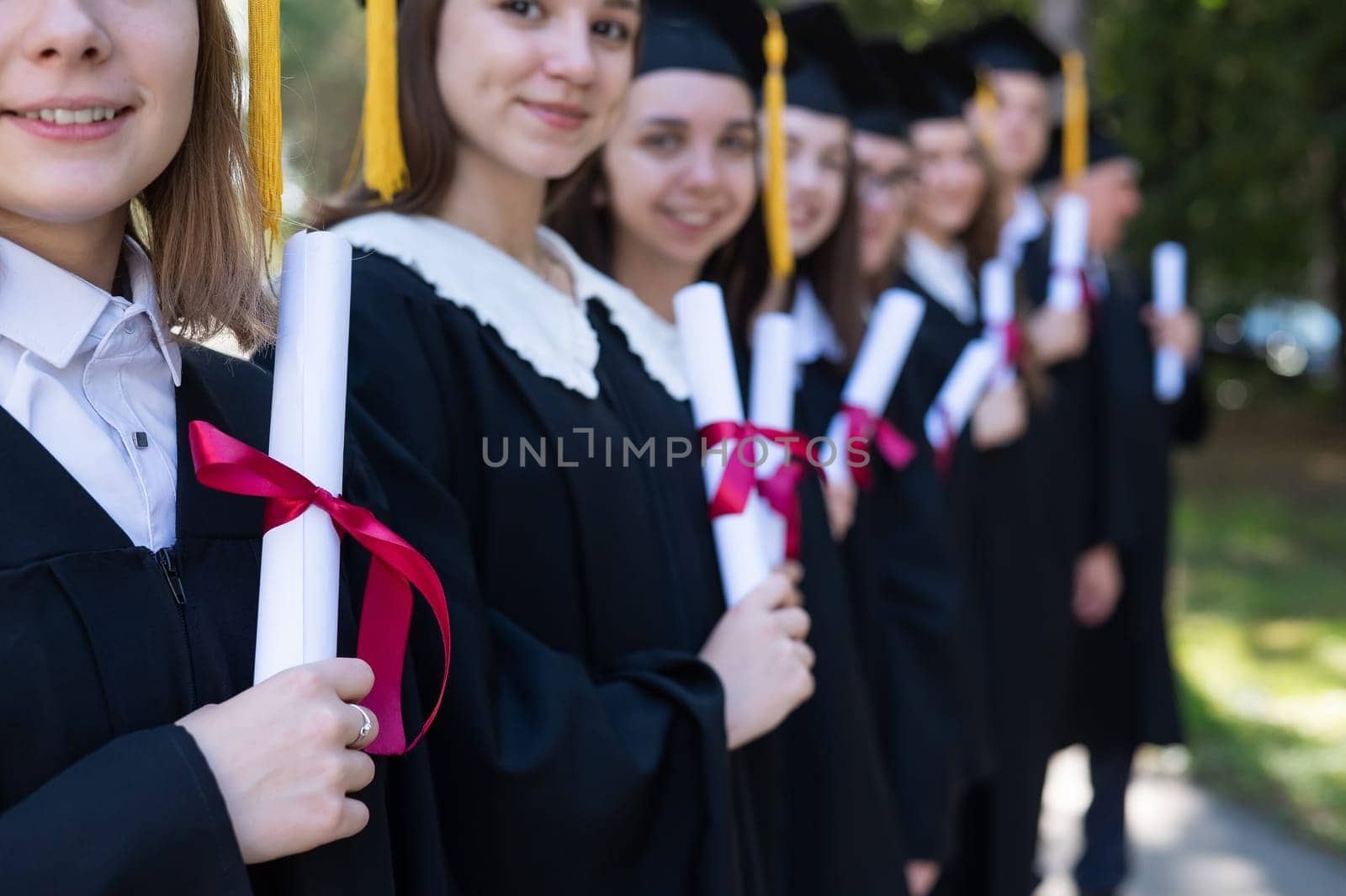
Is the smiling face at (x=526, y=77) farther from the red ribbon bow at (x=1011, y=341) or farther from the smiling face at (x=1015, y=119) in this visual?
the smiling face at (x=1015, y=119)

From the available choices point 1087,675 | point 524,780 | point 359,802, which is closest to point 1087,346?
point 1087,675

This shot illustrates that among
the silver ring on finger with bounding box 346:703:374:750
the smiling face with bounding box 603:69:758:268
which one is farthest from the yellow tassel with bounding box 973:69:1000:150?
the silver ring on finger with bounding box 346:703:374:750

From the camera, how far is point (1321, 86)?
12.1 m

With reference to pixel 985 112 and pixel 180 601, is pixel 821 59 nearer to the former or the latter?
pixel 985 112

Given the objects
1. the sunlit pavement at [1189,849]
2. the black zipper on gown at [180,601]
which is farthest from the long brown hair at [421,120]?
the sunlit pavement at [1189,849]

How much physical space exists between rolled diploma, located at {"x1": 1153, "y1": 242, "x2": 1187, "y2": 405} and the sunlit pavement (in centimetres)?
152

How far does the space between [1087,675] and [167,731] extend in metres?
4.27

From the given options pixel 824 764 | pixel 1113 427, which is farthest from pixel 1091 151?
pixel 824 764

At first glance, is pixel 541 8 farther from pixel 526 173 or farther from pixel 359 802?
pixel 359 802

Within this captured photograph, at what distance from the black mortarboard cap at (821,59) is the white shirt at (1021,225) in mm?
1377

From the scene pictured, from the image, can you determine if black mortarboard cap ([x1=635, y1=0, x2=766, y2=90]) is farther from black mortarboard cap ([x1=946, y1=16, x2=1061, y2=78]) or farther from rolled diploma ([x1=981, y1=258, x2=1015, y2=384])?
black mortarboard cap ([x1=946, y1=16, x2=1061, y2=78])

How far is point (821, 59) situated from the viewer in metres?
3.36

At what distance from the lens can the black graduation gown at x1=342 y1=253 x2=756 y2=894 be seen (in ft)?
5.35

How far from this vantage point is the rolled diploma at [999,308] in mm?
3953
